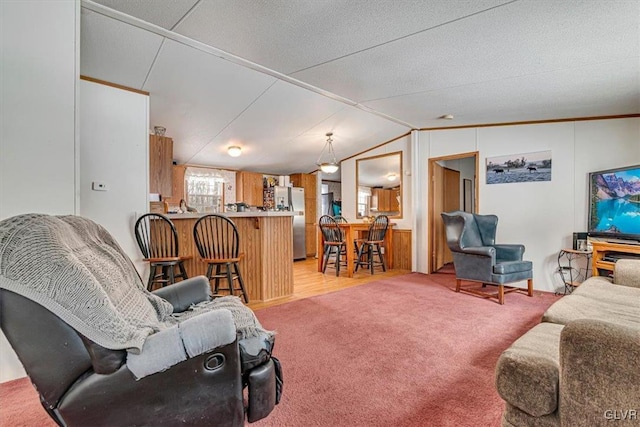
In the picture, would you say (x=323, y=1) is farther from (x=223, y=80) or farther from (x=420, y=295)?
(x=420, y=295)

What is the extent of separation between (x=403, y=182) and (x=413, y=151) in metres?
0.61

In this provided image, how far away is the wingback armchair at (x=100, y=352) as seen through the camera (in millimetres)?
877

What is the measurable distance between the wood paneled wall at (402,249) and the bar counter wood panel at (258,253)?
8.75ft

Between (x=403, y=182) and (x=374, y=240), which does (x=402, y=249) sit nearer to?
(x=374, y=240)

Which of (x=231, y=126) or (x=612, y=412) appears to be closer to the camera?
(x=612, y=412)

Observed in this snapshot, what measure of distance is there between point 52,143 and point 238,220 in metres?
1.79

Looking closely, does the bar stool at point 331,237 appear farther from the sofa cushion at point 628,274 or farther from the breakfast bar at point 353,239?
the sofa cushion at point 628,274

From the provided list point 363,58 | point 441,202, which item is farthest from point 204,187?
point 441,202

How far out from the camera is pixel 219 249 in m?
3.10

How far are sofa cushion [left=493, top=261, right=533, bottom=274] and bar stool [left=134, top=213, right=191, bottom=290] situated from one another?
10.7 feet

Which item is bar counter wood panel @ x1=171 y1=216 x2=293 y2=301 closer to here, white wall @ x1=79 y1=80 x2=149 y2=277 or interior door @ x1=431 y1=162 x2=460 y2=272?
white wall @ x1=79 y1=80 x2=149 y2=277

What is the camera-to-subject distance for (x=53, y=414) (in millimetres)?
964

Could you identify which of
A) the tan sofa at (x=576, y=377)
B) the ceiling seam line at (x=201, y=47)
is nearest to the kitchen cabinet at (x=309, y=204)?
→ the ceiling seam line at (x=201, y=47)

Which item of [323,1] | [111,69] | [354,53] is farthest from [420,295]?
[111,69]
